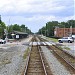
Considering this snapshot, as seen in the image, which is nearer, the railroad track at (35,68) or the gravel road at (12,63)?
the railroad track at (35,68)

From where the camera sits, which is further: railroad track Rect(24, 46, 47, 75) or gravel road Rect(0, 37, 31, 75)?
gravel road Rect(0, 37, 31, 75)

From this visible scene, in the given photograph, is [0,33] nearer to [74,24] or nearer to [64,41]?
[64,41]

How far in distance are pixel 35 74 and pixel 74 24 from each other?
184542 millimetres

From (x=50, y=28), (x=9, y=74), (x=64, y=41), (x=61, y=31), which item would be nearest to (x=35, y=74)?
(x=9, y=74)

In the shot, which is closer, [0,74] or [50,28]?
[0,74]

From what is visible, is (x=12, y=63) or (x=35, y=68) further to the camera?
(x=12, y=63)

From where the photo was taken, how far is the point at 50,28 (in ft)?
638

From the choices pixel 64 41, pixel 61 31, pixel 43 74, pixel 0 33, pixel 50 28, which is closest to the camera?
pixel 43 74

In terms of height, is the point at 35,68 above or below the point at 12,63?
above

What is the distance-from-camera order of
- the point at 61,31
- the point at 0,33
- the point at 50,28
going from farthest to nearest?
1. the point at 50,28
2. the point at 61,31
3. the point at 0,33

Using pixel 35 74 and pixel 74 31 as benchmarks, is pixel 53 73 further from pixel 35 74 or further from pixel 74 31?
pixel 74 31

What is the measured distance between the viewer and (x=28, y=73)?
48.5 ft

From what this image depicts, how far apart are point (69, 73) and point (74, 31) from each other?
155473 millimetres

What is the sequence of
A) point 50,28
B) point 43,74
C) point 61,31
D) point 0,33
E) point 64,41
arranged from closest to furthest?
point 43,74, point 64,41, point 0,33, point 61,31, point 50,28
